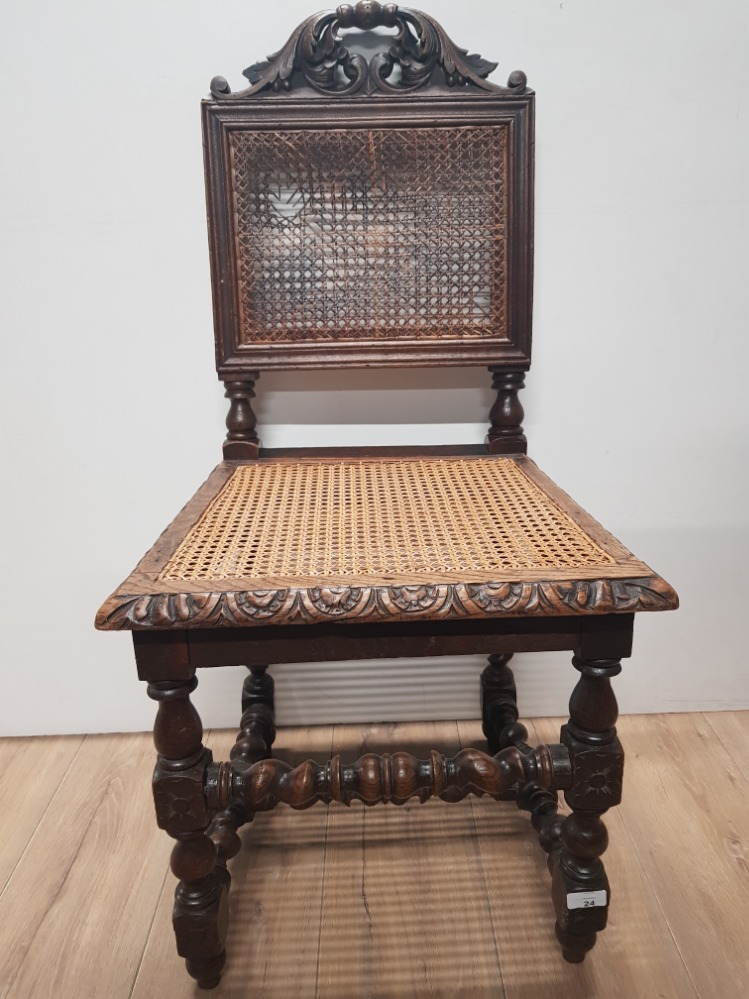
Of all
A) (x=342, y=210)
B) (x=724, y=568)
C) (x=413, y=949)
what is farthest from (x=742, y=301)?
(x=413, y=949)

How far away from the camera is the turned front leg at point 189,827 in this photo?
0.77 meters

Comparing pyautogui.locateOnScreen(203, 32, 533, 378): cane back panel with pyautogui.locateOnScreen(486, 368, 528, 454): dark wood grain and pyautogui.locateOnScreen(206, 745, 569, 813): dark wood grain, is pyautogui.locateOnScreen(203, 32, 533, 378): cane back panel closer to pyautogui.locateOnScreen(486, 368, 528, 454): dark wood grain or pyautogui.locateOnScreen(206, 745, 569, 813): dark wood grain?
pyautogui.locateOnScreen(486, 368, 528, 454): dark wood grain

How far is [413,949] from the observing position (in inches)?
36.6

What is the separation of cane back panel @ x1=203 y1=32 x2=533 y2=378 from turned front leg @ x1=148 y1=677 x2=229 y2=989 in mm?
507

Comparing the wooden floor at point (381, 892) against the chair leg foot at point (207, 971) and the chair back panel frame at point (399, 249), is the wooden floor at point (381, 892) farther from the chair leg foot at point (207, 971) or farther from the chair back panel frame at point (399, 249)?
the chair back panel frame at point (399, 249)

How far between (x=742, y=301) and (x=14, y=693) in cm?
145

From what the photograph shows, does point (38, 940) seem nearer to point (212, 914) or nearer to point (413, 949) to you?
point (212, 914)

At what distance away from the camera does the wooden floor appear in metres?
0.89

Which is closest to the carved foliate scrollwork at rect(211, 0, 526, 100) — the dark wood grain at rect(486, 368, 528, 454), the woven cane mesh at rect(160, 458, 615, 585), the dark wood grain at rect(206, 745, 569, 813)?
the dark wood grain at rect(486, 368, 528, 454)

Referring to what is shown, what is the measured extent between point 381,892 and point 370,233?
3.06 ft

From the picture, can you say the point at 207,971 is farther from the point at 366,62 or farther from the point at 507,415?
the point at 366,62

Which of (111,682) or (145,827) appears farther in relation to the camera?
(111,682)

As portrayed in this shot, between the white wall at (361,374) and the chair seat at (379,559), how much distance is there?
32cm

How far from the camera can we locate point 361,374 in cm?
119
